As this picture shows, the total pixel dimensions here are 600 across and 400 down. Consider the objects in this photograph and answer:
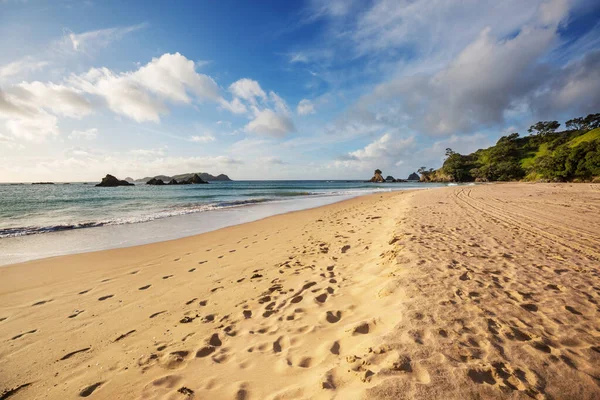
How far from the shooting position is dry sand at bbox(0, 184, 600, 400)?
246cm

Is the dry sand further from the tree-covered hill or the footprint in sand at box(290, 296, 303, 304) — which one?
the tree-covered hill

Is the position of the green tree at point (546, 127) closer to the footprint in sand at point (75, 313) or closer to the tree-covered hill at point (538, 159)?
the tree-covered hill at point (538, 159)

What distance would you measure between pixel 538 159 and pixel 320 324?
3600 inches

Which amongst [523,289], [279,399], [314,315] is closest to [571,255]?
[523,289]

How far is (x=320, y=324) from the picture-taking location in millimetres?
3805

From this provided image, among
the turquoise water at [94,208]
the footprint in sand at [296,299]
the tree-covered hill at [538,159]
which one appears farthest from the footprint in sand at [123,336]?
the tree-covered hill at [538,159]

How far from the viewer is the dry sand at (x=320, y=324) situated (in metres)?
2.46

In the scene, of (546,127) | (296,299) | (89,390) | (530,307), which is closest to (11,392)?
(89,390)

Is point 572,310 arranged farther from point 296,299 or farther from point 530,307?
point 296,299

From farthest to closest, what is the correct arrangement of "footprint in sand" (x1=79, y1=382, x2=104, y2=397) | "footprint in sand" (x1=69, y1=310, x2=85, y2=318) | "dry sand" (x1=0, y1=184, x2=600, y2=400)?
"footprint in sand" (x1=69, y1=310, x2=85, y2=318) < "footprint in sand" (x1=79, y1=382, x2=104, y2=397) < "dry sand" (x1=0, y1=184, x2=600, y2=400)

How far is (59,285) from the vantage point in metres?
5.99

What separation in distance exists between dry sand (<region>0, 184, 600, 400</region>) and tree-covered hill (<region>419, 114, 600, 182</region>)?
205 feet

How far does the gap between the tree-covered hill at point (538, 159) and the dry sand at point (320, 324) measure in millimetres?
62473

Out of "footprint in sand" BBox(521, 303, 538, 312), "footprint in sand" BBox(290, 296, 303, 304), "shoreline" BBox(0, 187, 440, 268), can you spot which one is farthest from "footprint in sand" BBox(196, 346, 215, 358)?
"shoreline" BBox(0, 187, 440, 268)
